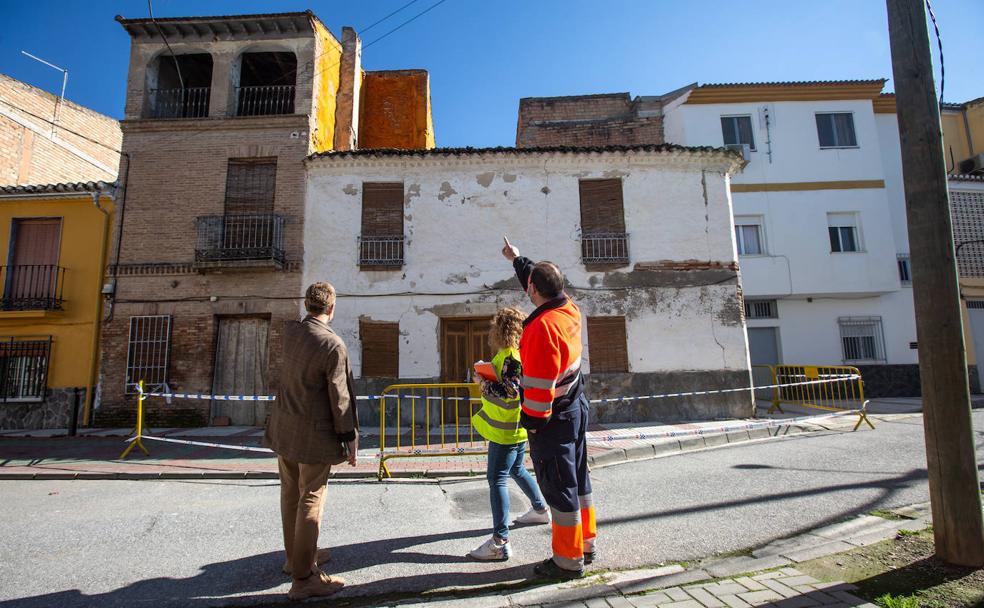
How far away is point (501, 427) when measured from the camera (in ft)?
10.8

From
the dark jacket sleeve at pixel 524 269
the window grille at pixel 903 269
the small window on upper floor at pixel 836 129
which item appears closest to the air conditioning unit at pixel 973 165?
the window grille at pixel 903 269

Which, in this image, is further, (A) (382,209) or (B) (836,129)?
(B) (836,129)

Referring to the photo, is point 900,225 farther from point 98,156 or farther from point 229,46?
point 98,156

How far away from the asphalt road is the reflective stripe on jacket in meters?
1.11

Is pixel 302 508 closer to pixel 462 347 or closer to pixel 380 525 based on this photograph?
pixel 380 525

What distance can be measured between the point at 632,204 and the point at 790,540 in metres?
9.12

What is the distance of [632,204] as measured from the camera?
11.5 m

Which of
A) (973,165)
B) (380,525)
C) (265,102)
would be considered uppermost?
(265,102)

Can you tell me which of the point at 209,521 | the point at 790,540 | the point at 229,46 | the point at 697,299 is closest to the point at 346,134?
the point at 229,46

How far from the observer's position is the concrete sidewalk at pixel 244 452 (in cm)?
626

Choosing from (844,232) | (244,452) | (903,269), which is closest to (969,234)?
(903,269)

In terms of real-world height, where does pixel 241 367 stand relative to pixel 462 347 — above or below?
below

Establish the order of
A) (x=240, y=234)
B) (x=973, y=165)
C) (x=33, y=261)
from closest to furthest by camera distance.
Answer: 1. (x=240, y=234)
2. (x=33, y=261)
3. (x=973, y=165)

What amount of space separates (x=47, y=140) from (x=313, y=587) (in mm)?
20142
